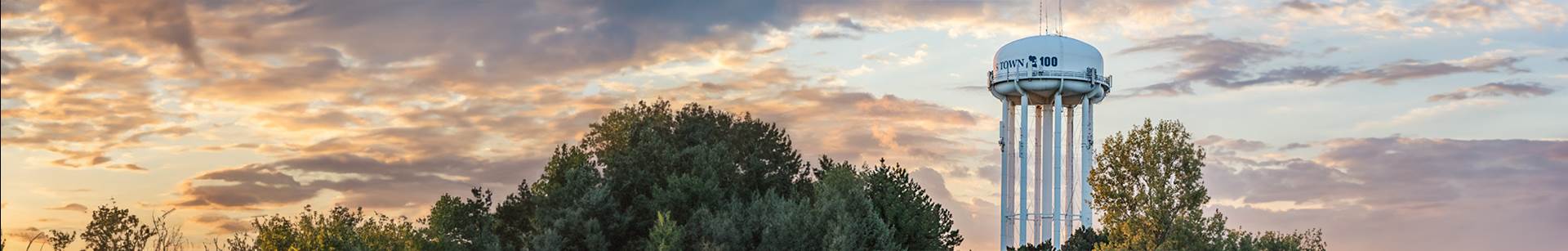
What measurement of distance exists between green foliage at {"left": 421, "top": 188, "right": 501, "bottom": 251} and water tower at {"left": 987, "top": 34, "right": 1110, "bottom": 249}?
27.5 metres

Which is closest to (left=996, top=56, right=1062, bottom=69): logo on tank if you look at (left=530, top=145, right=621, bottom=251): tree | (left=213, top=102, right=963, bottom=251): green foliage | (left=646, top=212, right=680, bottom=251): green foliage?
(left=213, top=102, right=963, bottom=251): green foliage

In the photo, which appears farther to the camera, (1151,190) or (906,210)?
(906,210)

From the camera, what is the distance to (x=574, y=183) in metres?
68.5

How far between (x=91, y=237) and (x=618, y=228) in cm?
2128

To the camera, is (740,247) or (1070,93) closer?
(740,247)

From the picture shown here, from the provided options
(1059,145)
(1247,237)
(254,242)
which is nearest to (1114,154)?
(1247,237)

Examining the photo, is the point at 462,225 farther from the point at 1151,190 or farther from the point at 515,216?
the point at 1151,190

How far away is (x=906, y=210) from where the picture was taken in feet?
225

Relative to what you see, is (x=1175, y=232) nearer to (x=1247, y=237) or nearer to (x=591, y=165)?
(x=1247, y=237)

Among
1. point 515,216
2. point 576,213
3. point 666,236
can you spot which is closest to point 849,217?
point 666,236

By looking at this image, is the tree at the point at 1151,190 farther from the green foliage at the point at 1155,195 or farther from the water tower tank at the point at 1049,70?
the water tower tank at the point at 1049,70

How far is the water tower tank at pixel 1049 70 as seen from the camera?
263 feet

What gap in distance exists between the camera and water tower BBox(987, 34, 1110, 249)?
80.4 metres

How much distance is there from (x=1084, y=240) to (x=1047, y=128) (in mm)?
13698
